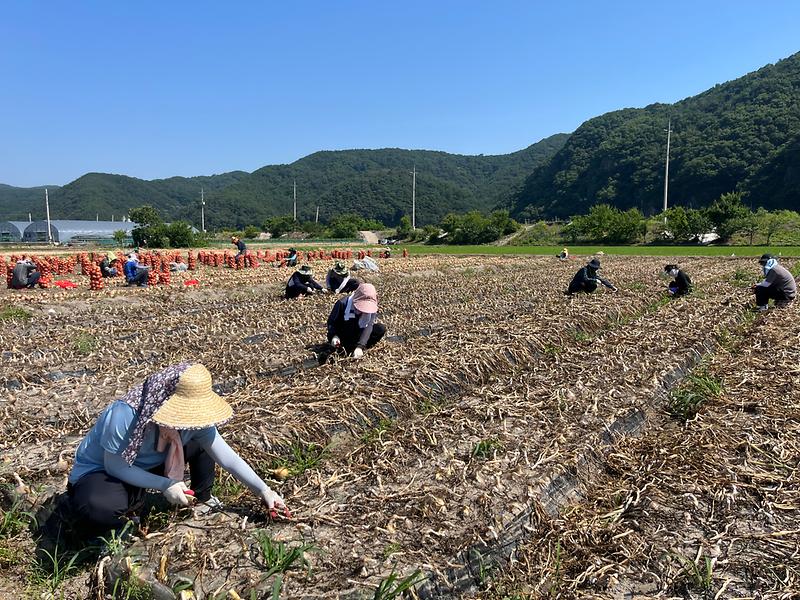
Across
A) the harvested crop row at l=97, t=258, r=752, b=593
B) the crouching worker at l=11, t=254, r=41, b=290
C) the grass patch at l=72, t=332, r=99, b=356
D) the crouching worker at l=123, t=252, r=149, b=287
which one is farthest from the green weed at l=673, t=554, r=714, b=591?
the crouching worker at l=11, t=254, r=41, b=290

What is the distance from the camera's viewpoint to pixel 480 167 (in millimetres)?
195375

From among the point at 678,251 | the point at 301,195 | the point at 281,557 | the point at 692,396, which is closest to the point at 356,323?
the point at 692,396

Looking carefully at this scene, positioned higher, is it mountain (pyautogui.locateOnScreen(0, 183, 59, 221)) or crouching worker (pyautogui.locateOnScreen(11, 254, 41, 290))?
mountain (pyautogui.locateOnScreen(0, 183, 59, 221))

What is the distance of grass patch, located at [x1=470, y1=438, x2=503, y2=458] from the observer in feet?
14.5

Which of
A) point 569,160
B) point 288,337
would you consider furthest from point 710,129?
point 288,337

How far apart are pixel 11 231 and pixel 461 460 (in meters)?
82.2

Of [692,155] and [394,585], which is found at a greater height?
[692,155]

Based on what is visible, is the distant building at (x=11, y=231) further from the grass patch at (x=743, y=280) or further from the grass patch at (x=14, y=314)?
the grass patch at (x=743, y=280)

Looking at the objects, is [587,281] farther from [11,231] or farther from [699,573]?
[11,231]

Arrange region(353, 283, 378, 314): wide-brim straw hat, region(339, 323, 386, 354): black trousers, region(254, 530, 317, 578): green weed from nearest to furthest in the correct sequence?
region(254, 530, 317, 578): green weed, region(353, 283, 378, 314): wide-brim straw hat, region(339, 323, 386, 354): black trousers

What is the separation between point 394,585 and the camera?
9.44 ft

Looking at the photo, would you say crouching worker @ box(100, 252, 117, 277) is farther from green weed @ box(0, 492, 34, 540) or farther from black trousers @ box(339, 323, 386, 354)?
green weed @ box(0, 492, 34, 540)

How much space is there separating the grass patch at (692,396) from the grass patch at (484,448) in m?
2.29

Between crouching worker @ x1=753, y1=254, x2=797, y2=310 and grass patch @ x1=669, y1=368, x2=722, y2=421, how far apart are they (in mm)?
6551
